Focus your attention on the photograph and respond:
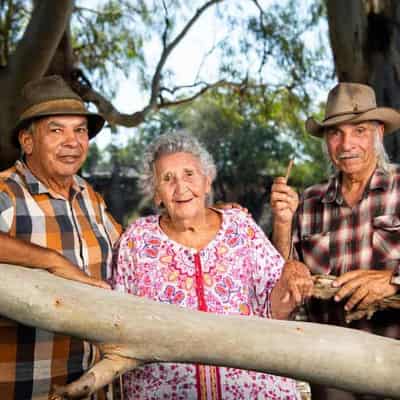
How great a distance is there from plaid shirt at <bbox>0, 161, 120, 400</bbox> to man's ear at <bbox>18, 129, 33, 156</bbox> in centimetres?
8

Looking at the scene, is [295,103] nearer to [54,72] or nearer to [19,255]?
[54,72]

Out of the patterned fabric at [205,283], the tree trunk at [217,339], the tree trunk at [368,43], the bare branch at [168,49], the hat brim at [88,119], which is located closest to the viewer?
the tree trunk at [217,339]

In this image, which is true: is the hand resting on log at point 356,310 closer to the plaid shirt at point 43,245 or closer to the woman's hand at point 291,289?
the woman's hand at point 291,289

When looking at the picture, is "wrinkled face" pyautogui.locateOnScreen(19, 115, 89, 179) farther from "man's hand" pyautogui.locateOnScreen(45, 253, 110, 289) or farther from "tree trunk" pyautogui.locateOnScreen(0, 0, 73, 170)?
"tree trunk" pyautogui.locateOnScreen(0, 0, 73, 170)

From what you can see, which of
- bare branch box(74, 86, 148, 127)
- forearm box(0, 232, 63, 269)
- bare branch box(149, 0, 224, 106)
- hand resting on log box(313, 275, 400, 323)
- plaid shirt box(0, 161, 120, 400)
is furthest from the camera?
bare branch box(149, 0, 224, 106)

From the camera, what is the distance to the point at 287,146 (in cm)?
2138

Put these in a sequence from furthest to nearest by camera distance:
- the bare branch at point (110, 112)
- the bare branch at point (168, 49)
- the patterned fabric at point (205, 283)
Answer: the bare branch at point (168, 49) < the bare branch at point (110, 112) < the patterned fabric at point (205, 283)

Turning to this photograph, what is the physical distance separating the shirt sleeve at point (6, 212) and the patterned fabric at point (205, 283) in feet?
1.30

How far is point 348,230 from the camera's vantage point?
2.93m

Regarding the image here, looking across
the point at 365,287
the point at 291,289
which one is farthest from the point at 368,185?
the point at 291,289

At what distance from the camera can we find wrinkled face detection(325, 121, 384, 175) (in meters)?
2.96

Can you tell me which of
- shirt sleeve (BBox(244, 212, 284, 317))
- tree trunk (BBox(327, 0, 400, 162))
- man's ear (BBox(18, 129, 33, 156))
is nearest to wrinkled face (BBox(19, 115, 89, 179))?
man's ear (BBox(18, 129, 33, 156))

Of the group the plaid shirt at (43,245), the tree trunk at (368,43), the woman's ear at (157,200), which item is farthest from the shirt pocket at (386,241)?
the tree trunk at (368,43)

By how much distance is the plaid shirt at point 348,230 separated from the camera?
2834mm
